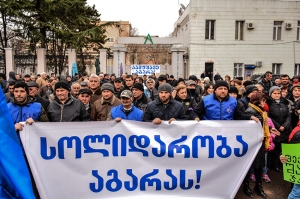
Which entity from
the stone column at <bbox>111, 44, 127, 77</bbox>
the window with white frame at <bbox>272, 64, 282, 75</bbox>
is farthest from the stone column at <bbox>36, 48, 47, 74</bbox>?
the window with white frame at <bbox>272, 64, 282, 75</bbox>

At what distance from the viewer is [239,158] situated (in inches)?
156

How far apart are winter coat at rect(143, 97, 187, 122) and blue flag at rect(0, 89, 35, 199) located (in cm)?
212

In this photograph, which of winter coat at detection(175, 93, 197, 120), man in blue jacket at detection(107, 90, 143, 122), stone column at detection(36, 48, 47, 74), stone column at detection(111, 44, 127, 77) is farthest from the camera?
stone column at detection(111, 44, 127, 77)

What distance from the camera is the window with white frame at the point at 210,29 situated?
22.7 metres

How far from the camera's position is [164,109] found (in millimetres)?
4148

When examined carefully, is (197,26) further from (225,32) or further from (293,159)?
(293,159)

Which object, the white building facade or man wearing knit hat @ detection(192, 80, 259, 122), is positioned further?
the white building facade

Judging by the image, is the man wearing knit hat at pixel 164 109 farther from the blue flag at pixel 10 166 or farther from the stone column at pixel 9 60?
the stone column at pixel 9 60

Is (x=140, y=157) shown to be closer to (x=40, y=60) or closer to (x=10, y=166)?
(x=10, y=166)

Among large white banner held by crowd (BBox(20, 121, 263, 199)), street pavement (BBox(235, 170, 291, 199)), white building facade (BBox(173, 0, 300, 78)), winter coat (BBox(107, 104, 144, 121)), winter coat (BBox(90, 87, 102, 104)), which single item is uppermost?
white building facade (BBox(173, 0, 300, 78))

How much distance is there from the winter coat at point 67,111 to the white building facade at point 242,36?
19.1m

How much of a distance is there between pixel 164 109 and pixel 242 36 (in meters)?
21.1

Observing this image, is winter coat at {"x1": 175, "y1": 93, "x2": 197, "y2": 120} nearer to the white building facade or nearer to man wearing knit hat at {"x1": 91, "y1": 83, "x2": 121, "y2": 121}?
man wearing knit hat at {"x1": 91, "y1": 83, "x2": 121, "y2": 121}

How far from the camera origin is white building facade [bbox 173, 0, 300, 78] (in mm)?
22453
